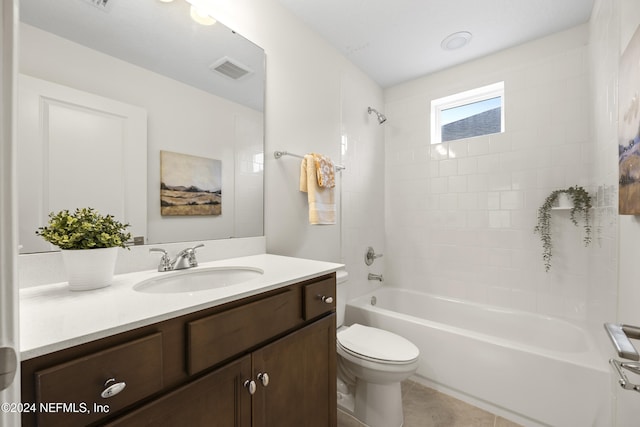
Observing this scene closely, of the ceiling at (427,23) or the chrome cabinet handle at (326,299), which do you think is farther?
the ceiling at (427,23)

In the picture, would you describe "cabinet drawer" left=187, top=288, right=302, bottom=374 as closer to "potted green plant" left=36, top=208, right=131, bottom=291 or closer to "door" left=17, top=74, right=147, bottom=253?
"potted green plant" left=36, top=208, right=131, bottom=291

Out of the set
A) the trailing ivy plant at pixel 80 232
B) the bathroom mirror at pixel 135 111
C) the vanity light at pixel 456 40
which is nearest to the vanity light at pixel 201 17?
the bathroom mirror at pixel 135 111

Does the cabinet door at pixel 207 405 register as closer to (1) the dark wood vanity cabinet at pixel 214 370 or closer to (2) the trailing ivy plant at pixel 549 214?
(1) the dark wood vanity cabinet at pixel 214 370

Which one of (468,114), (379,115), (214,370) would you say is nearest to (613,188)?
(468,114)

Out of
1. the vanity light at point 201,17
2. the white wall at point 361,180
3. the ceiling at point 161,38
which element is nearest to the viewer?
the ceiling at point 161,38

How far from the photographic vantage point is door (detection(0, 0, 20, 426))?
333 millimetres

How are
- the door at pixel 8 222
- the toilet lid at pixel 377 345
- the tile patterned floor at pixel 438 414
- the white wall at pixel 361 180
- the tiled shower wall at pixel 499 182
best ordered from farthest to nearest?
the white wall at pixel 361 180, the tiled shower wall at pixel 499 182, the tile patterned floor at pixel 438 414, the toilet lid at pixel 377 345, the door at pixel 8 222

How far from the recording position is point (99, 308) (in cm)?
66

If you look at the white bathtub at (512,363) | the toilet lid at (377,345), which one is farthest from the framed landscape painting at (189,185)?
the white bathtub at (512,363)

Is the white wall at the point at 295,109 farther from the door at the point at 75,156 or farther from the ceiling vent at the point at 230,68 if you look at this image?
the door at the point at 75,156

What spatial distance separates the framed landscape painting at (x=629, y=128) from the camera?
870mm

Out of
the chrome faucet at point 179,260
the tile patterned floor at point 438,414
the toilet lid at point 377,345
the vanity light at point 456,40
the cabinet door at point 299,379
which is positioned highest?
the vanity light at point 456,40

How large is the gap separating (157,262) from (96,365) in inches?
25.6

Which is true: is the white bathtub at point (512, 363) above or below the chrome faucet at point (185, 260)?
below
